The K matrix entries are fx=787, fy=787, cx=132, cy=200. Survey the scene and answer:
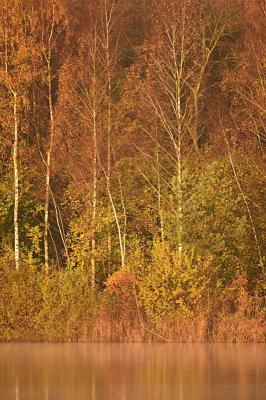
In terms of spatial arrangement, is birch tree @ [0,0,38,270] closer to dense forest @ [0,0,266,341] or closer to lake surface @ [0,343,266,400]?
Result: dense forest @ [0,0,266,341]

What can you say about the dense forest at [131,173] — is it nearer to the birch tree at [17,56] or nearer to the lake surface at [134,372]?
the birch tree at [17,56]

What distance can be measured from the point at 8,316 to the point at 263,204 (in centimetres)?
1214

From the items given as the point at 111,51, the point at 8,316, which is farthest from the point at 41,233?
the point at 8,316

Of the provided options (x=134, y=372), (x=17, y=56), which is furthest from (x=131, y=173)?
(x=134, y=372)

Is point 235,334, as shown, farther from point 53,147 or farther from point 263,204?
point 53,147

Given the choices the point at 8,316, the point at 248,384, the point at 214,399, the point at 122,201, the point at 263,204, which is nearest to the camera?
the point at 214,399

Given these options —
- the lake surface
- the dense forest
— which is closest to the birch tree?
the dense forest

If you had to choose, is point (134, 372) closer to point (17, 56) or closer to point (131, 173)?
point (131, 173)

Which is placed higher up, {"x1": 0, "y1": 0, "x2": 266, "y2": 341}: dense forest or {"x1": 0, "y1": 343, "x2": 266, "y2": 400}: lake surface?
{"x1": 0, "y1": 0, "x2": 266, "y2": 341}: dense forest

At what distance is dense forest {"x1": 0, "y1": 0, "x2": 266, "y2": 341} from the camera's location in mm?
27672

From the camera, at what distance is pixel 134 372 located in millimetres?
17531

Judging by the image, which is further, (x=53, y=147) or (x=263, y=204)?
(x=53, y=147)

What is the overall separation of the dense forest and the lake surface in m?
2.50

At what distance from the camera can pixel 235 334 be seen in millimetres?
26422
